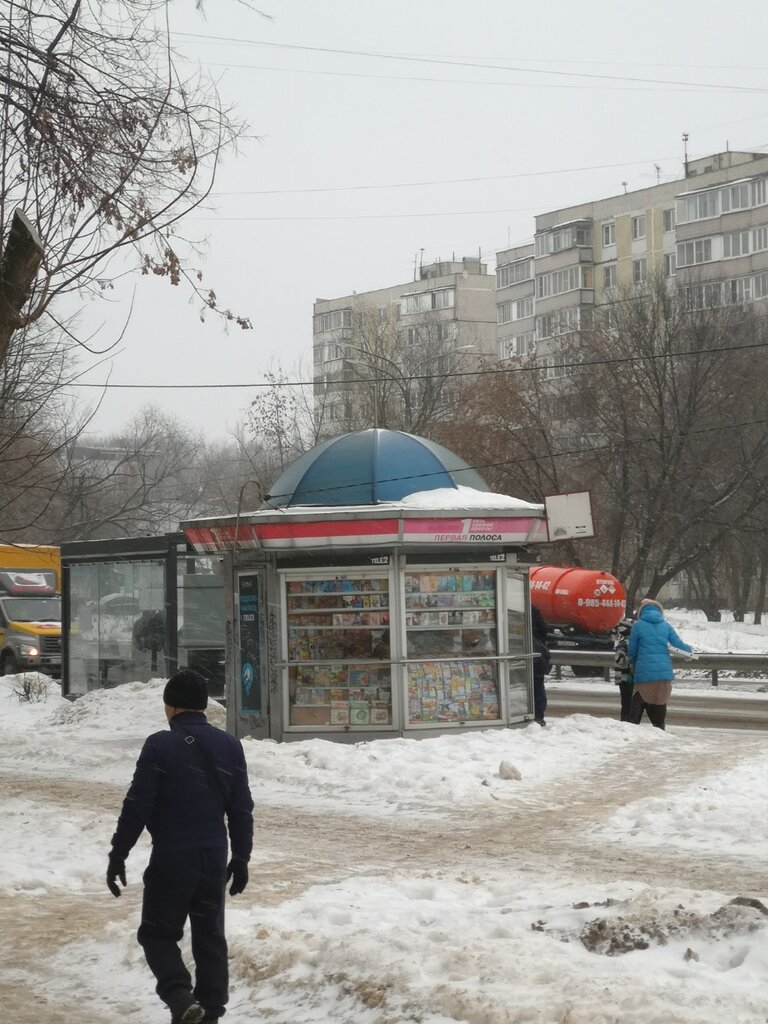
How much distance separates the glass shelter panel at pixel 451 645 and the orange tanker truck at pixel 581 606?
17.0m

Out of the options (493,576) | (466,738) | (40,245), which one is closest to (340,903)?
(40,245)

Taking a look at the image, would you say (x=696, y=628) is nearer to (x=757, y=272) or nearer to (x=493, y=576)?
(x=757, y=272)

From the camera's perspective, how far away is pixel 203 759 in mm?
5750

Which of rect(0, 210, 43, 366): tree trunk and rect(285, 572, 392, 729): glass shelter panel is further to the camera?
rect(285, 572, 392, 729): glass shelter panel

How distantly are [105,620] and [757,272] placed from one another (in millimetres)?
47935

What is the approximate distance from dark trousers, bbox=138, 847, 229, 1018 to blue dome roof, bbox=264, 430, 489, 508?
11.2 m

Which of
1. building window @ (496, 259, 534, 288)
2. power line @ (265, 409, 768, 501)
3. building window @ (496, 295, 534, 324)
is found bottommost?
power line @ (265, 409, 768, 501)

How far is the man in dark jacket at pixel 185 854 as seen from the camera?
18.4 feet

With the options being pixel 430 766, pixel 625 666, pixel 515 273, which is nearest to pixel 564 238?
pixel 515 273

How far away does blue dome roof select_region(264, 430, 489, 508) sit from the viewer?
17.2m

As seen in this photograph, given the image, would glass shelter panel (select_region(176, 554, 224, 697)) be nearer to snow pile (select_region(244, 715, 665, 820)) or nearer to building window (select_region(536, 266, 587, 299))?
snow pile (select_region(244, 715, 665, 820))

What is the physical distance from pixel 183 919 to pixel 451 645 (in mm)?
10864

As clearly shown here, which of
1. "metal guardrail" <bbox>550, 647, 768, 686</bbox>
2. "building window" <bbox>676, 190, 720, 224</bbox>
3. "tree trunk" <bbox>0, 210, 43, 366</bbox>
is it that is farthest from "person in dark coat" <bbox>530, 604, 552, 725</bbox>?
"building window" <bbox>676, 190, 720, 224</bbox>

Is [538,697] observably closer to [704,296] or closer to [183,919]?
[183,919]
